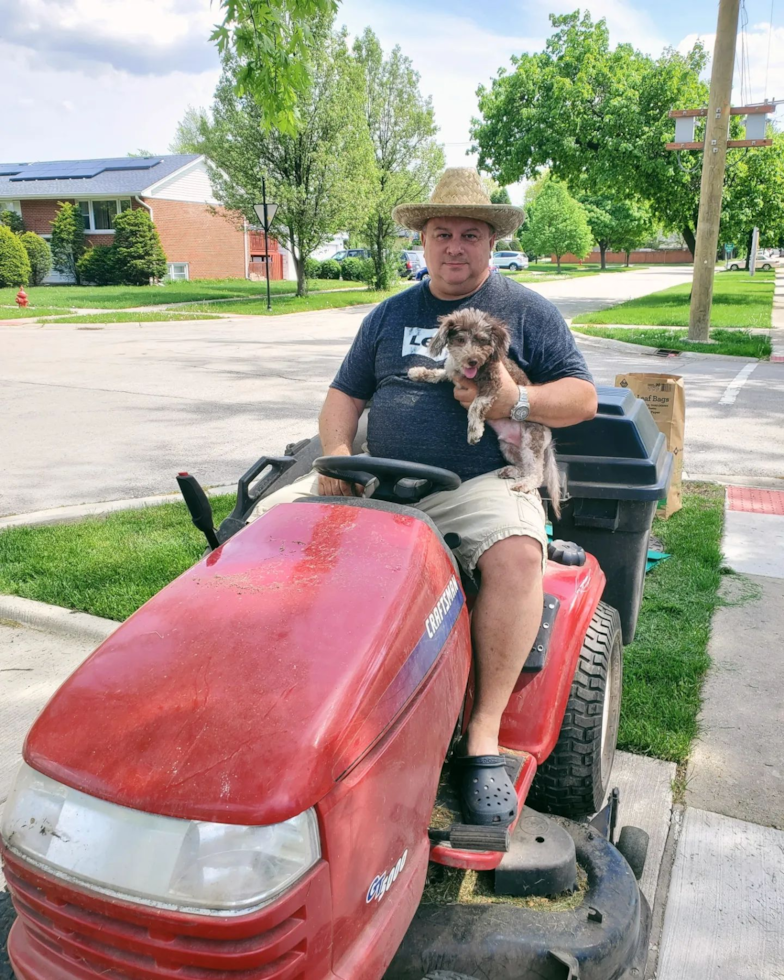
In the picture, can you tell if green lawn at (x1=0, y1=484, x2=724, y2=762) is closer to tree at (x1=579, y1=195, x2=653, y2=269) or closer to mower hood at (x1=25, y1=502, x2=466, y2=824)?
mower hood at (x1=25, y1=502, x2=466, y2=824)

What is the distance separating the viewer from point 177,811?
1.22 m

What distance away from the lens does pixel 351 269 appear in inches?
1563

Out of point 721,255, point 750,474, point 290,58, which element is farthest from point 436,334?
point 721,255

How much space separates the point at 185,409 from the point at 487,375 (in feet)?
23.4

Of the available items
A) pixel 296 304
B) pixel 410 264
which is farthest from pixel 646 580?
pixel 410 264

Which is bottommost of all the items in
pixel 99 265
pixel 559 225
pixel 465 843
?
pixel 465 843

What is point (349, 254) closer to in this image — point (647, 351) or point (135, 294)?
point (135, 294)

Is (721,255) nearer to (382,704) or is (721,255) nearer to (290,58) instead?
(290,58)

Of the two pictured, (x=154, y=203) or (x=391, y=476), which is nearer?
(x=391, y=476)

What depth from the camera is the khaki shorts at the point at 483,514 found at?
81.5 inches

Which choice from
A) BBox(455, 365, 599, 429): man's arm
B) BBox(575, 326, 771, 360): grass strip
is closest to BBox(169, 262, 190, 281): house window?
BBox(575, 326, 771, 360): grass strip

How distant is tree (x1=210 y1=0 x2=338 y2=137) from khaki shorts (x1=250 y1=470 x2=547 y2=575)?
499 centimetres

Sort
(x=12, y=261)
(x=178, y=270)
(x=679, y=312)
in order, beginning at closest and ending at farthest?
(x=679, y=312)
(x=12, y=261)
(x=178, y=270)

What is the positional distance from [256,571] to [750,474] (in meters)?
5.67
